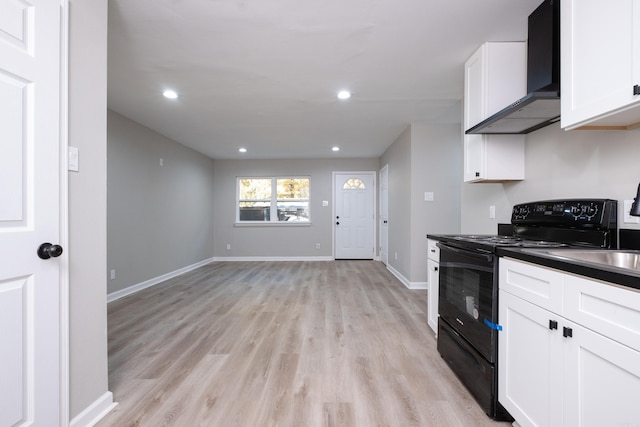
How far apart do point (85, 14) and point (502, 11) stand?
2415mm

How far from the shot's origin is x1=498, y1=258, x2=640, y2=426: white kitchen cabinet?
917 mm

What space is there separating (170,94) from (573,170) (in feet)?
11.7

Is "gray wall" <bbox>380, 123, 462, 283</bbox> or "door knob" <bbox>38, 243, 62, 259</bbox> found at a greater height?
"gray wall" <bbox>380, 123, 462, 283</bbox>

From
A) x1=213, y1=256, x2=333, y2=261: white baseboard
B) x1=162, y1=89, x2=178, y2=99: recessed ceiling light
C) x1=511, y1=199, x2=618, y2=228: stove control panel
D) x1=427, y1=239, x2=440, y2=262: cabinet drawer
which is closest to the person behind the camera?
x1=511, y1=199, x2=618, y2=228: stove control panel

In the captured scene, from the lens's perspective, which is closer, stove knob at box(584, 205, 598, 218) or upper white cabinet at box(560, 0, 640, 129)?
upper white cabinet at box(560, 0, 640, 129)

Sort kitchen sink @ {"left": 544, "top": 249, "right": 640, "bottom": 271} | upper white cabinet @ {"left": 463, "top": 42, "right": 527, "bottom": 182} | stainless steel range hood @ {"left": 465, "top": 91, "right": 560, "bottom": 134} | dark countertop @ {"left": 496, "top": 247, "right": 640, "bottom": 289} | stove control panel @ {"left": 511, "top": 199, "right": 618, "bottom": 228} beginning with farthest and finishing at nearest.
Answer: upper white cabinet @ {"left": 463, "top": 42, "right": 527, "bottom": 182} → stainless steel range hood @ {"left": 465, "top": 91, "right": 560, "bottom": 134} → stove control panel @ {"left": 511, "top": 199, "right": 618, "bottom": 228} → kitchen sink @ {"left": 544, "top": 249, "right": 640, "bottom": 271} → dark countertop @ {"left": 496, "top": 247, "right": 640, "bottom": 289}

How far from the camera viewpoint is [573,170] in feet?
5.69

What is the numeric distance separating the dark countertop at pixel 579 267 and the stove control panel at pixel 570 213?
390 mm

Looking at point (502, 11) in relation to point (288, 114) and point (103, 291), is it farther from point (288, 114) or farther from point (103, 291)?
point (103, 291)

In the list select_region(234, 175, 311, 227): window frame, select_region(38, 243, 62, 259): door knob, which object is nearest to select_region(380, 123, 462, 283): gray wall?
select_region(234, 175, 311, 227): window frame

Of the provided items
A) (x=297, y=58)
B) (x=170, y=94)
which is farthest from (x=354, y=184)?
(x=297, y=58)

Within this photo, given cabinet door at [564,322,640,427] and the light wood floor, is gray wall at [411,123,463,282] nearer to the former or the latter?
the light wood floor

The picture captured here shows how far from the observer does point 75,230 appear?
144 cm

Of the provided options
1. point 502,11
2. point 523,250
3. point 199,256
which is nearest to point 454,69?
point 502,11
